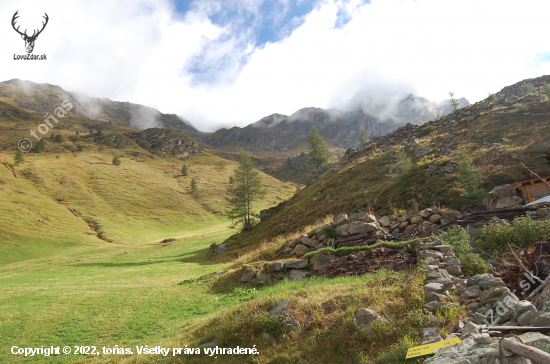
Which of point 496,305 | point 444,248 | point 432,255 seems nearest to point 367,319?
point 496,305

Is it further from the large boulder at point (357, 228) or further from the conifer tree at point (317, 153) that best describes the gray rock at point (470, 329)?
the conifer tree at point (317, 153)

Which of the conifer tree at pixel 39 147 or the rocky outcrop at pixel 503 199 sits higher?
the conifer tree at pixel 39 147

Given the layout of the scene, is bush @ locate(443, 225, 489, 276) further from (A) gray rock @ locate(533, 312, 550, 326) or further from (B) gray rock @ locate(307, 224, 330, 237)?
(B) gray rock @ locate(307, 224, 330, 237)

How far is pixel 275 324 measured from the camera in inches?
296

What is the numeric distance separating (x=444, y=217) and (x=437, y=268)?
28.0ft

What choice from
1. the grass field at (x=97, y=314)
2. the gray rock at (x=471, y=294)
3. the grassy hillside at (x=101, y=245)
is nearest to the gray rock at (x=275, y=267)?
the grassy hillside at (x=101, y=245)

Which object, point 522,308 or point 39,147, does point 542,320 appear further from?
point 39,147

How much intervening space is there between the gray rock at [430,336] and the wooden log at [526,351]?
142 centimetres

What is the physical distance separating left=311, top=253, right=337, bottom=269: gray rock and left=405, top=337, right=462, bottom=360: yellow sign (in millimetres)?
9253

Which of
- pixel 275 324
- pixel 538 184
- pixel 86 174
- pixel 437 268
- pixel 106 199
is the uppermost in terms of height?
pixel 86 174

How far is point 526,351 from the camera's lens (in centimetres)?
342

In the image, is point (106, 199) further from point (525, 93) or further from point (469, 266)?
point (525, 93)

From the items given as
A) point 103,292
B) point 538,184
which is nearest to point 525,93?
point 538,184

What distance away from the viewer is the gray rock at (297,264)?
14797 millimetres
